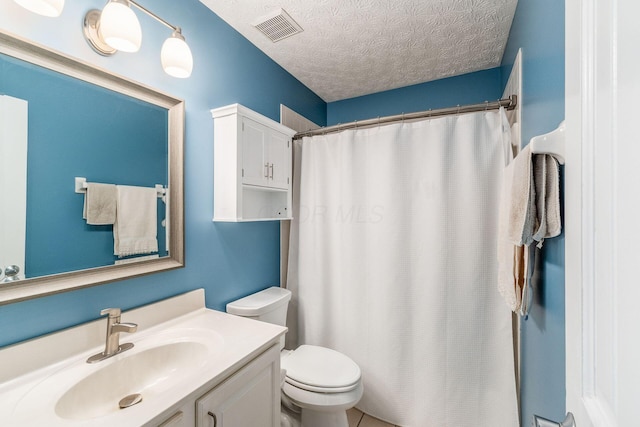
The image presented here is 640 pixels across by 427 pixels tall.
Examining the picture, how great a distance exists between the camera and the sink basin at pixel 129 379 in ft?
2.70

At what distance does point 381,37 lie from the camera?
66.0 inches

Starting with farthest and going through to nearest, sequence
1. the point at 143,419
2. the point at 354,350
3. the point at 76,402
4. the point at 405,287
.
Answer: the point at 354,350
the point at 405,287
the point at 76,402
the point at 143,419

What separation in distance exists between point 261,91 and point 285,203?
2.59 feet

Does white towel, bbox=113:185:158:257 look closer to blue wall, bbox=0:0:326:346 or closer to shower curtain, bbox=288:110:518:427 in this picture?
blue wall, bbox=0:0:326:346

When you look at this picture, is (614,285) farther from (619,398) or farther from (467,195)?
(467,195)

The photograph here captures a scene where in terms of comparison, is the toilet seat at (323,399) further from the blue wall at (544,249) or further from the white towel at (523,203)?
the white towel at (523,203)

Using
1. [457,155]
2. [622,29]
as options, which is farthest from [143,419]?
[457,155]

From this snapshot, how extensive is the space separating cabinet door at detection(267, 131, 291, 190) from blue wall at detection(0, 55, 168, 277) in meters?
0.71

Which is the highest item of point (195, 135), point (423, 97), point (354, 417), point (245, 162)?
point (423, 97)

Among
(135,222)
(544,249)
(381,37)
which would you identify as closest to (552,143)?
(544,249)

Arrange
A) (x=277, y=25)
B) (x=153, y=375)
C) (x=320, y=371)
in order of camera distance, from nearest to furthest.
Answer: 1. (x=153, y=375)
2. (x=320, y=371)
3. (x=277, y=25)

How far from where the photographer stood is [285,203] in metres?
1.89

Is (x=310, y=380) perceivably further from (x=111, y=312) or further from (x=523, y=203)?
(x=523, y=203)

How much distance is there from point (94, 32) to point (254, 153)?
791mm
